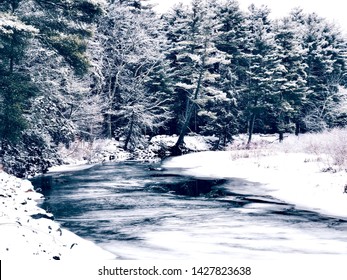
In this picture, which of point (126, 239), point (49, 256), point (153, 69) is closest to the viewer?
point (49, 256)

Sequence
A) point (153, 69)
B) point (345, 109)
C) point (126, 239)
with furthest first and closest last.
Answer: point (345, 109) → point (153, 69) → point (126, 239)

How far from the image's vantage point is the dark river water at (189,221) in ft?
27.5

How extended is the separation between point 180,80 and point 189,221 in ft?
102

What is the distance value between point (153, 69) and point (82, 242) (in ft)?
109

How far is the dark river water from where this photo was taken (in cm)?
838

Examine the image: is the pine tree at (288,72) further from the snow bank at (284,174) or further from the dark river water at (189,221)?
the dark river water at (189,221)

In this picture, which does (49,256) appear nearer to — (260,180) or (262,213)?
(262,213)

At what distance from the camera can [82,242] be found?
8.35m

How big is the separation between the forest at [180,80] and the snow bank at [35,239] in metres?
11.0

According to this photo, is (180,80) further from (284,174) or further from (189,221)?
(189,221)

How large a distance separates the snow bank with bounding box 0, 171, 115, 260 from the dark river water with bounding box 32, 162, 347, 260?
25.3 inches

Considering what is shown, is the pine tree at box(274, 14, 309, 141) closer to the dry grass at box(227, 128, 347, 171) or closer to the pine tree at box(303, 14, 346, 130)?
the pine tree at box(303, 14, 346, 130)

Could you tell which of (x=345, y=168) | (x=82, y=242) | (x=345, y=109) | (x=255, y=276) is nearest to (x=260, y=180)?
(x=345, y=168)

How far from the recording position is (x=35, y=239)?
6812mm
